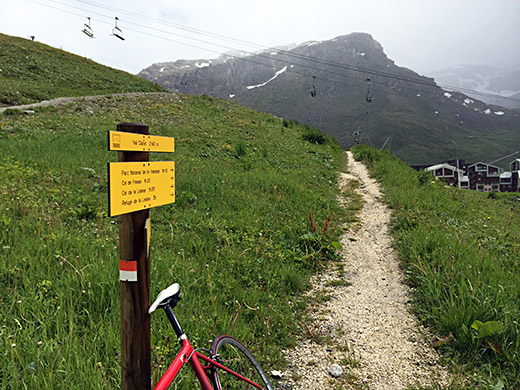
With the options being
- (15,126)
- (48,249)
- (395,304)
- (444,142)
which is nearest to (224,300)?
(48,249)

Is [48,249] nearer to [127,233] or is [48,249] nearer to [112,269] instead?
[112,269]

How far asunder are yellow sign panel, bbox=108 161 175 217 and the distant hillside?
2545 centimetres

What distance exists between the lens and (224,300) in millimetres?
4293

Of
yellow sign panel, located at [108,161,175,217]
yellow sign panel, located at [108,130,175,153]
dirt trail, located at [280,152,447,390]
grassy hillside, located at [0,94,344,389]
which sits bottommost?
dirt trail, located at [280,152,447,390]

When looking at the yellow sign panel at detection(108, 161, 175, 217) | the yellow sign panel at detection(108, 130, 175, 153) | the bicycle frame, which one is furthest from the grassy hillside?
the yellow sign panel at detection(108, 130, 175, 153)

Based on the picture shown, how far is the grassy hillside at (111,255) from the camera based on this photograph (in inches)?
104

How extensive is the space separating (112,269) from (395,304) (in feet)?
15.9

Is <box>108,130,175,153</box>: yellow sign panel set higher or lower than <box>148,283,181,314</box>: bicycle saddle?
higher

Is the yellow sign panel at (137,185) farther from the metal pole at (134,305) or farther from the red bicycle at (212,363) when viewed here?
the red bicycle at (212,363)

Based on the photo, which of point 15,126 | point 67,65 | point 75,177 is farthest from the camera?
point 67,65

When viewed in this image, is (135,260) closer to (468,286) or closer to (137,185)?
(137,185)

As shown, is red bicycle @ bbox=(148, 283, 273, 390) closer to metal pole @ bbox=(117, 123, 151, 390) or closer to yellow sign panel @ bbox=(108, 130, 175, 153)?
metal pole @ bbox=(117, 123, 151, 390)

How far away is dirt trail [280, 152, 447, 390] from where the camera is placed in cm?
346

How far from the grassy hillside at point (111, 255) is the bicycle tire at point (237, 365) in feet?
1.11
